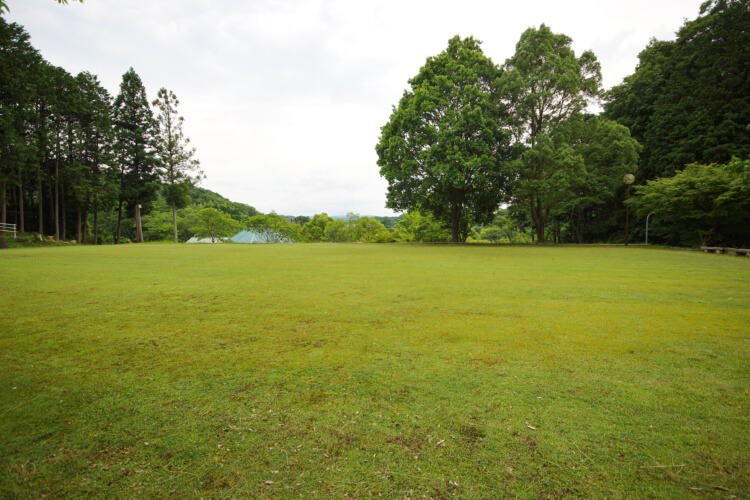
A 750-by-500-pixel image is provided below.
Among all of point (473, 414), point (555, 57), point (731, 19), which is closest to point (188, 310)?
point (473, 414)

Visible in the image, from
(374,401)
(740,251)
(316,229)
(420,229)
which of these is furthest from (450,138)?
(316,229)

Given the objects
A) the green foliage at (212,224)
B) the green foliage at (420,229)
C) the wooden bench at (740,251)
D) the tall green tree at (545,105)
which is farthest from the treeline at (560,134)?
the green foliage at (212,224)

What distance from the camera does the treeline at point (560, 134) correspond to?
71.7 ft

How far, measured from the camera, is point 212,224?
50.8 metres

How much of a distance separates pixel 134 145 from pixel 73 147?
6070mm

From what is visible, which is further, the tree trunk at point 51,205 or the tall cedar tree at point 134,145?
the tall cedar tree at point 134,145

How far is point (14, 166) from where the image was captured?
23375 millimetres

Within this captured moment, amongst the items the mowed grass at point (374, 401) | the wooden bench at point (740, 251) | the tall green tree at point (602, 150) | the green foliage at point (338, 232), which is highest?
the tall green tree at point (602, 150)

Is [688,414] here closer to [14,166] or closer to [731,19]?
[14,166]

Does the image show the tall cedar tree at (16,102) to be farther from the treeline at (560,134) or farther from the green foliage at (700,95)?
the green foliage at (700,95)

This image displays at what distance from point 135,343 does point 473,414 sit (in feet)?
12.9

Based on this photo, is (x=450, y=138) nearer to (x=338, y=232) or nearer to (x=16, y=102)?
(x=16, y=102)

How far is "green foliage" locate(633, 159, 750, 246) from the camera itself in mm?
17328

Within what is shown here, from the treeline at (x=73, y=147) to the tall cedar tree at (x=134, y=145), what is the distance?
0.30ft
